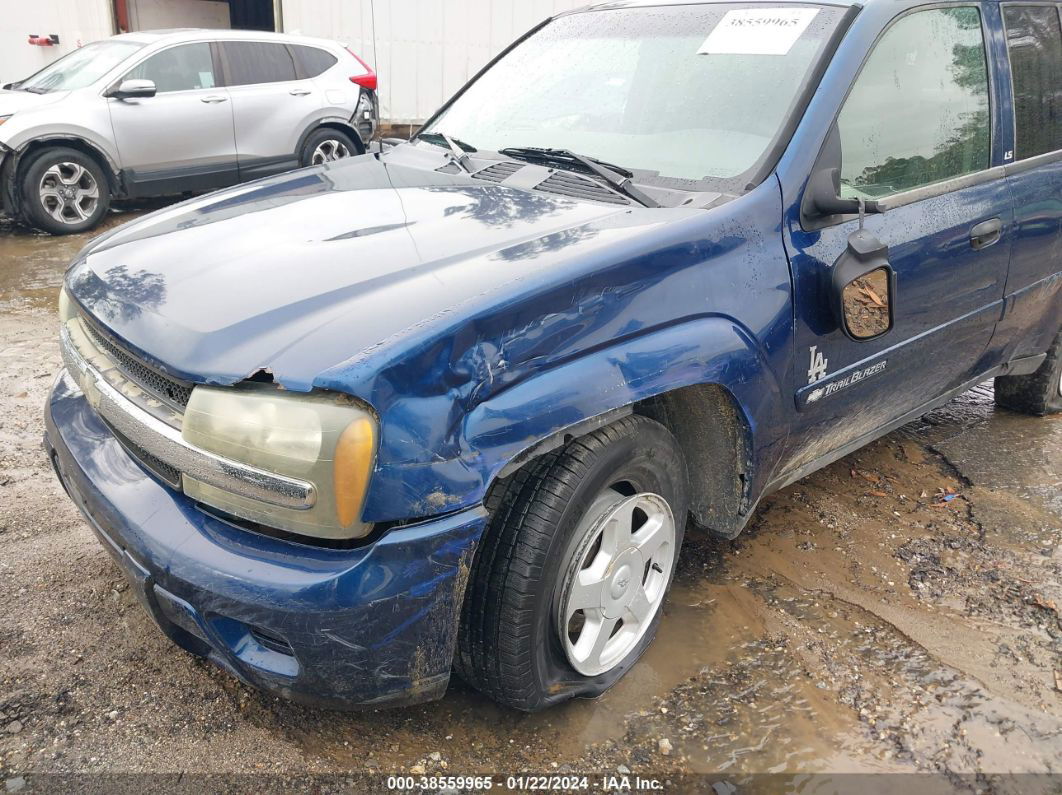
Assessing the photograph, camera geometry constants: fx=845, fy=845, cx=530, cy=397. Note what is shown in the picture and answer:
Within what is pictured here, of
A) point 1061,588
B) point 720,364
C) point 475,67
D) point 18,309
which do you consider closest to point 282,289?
point 720,364

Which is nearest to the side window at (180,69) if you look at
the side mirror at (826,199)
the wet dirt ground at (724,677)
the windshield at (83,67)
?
the windshield at (83,67)

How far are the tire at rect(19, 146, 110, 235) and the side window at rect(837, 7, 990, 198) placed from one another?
6.68 m

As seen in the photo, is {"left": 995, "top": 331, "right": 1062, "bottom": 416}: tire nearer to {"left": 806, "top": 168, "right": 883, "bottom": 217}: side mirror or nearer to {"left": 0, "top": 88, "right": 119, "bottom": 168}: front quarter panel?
{"left": 806, "top": 168, "right": 883, "bottom": 217}: side mirror

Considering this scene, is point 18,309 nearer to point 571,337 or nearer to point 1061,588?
point 571,337

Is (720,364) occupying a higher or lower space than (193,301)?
lower

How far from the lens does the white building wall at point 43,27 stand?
32.5 ft

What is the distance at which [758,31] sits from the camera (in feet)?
8.65

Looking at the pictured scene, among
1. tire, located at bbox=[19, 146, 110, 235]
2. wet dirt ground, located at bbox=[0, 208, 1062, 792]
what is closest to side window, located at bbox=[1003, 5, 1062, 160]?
wet dirt ground, located at bbox=[0, 208, 1062, 792]

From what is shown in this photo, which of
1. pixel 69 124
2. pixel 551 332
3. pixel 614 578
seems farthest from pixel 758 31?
pixel 69 124

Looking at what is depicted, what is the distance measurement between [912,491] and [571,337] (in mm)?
2199

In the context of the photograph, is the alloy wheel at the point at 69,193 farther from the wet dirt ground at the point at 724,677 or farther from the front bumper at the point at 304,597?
the front bumper at the point at 304,597

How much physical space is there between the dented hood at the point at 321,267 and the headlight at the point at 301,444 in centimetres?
6

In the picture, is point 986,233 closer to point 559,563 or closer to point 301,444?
point 559,563

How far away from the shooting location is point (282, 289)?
1.90m
